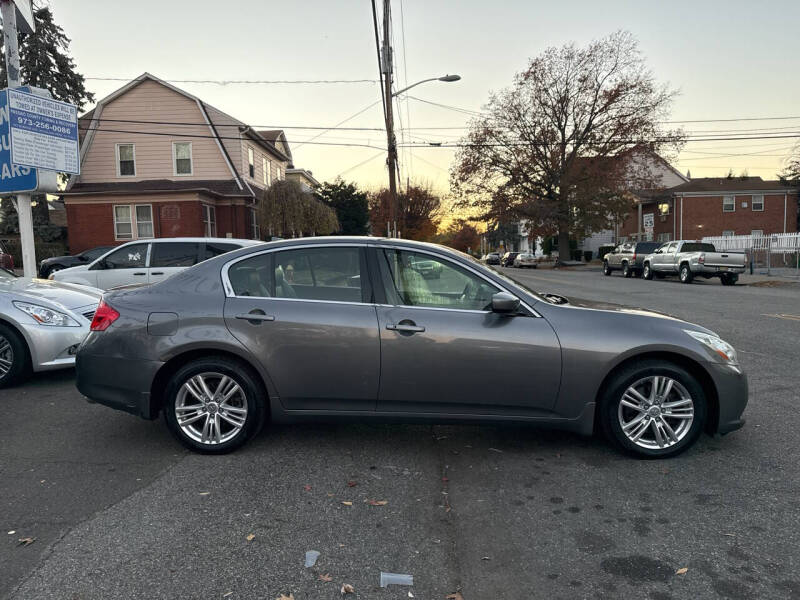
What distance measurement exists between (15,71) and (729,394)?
11.1 meters

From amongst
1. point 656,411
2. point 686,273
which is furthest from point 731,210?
point 656,411

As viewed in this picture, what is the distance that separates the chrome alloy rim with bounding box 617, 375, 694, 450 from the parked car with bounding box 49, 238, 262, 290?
26.6 feet

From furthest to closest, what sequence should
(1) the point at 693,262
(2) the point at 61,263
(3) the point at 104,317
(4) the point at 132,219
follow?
(4) the point at 132,219, (1) the point at 693,262, (2) the point at 61,263, (3) the point at 104,317

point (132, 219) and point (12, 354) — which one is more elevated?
point (132, 219)

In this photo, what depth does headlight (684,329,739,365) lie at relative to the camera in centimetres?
426

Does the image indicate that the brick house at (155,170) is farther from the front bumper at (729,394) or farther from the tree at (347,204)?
the front bumper at (729,394)

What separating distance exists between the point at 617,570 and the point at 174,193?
26.6 metres

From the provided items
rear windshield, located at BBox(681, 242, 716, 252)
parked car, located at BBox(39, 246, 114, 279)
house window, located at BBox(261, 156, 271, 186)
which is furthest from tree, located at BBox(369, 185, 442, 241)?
parked car, located at BBox(39, 246, 114, 279)

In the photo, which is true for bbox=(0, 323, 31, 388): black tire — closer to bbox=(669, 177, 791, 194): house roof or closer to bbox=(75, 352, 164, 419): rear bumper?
bbox=(75, 352, 164, 419): rear bumper

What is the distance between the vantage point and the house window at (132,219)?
90.1 feet

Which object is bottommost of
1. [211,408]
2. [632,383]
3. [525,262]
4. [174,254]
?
[525,262]

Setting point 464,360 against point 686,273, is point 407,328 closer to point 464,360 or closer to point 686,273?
point 464,360

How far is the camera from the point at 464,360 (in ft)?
13.7

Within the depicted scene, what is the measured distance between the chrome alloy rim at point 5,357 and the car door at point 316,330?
11.8ft
